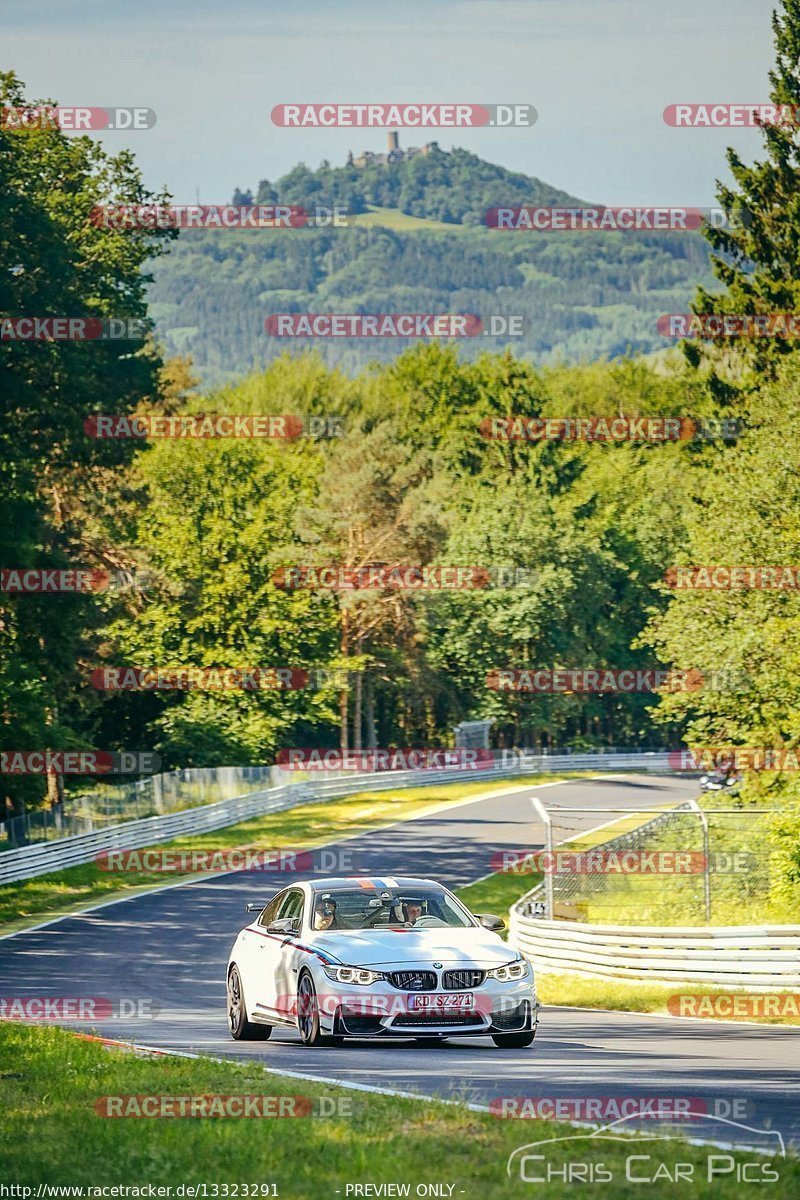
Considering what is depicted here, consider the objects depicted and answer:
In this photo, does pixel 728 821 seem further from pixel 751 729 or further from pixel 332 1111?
pixel 332 1111

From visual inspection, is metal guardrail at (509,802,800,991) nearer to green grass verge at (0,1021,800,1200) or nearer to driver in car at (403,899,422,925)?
driver in car at (403,899,422,925)

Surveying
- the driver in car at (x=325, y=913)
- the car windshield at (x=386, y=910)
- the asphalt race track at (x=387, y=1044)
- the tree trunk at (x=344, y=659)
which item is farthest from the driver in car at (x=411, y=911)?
the tree trunk at (x=344, y=659)

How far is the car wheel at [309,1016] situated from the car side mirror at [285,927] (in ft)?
2.31

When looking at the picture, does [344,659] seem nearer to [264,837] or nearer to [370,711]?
[370,711]

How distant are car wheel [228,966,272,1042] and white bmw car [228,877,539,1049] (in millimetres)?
157

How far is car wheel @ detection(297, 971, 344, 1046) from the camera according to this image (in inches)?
562

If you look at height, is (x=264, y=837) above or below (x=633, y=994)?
below

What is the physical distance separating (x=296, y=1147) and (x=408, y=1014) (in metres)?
4.94

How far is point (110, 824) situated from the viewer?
45281mm

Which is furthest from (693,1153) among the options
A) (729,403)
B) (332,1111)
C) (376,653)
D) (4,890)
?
(376,653)

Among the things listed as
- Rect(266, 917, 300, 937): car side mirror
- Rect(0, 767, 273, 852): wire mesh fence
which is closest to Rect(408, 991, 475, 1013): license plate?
Rect(266, 917, 300, 937): car side mirror

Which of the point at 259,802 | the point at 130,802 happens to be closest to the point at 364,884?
the point at 130,802

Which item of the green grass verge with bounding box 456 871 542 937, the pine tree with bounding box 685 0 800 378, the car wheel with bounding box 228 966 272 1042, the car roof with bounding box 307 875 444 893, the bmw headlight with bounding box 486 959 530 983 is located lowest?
the green grass verge with bounding box 456 871 542 937

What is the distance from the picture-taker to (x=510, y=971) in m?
14.1
